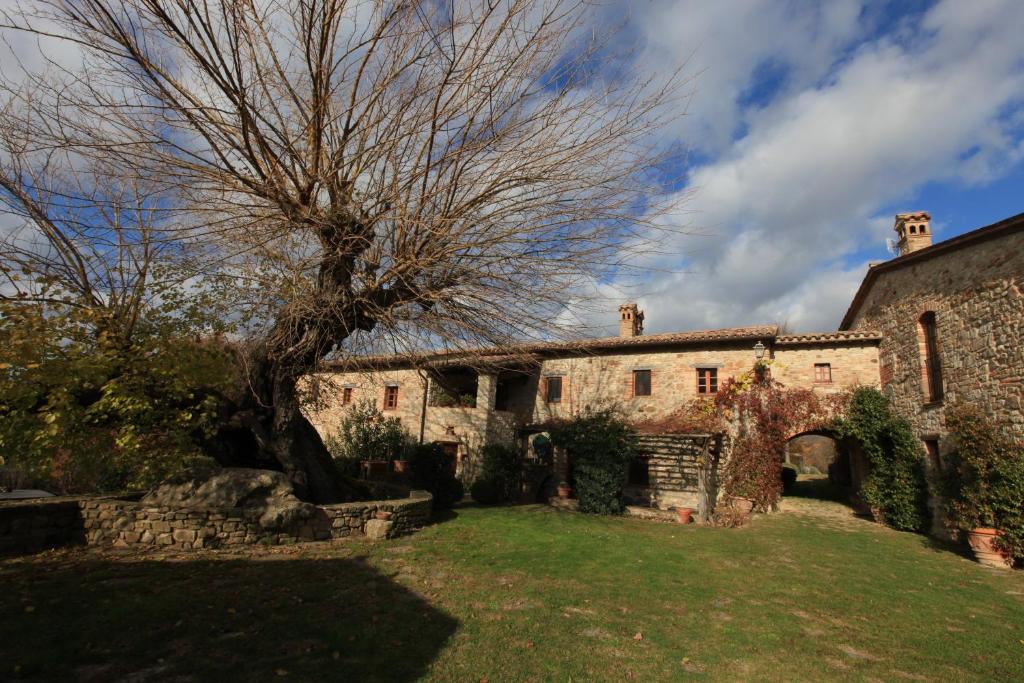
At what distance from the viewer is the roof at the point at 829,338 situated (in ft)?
44.4

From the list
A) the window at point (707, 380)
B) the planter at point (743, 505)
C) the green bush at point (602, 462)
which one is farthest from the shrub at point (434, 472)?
the window at point (707, 380)

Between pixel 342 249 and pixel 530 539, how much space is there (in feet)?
19.4

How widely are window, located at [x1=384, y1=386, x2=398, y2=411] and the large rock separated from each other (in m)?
11.0

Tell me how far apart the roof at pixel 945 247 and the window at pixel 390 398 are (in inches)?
619

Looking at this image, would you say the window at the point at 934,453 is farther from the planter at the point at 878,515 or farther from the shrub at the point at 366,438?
the shrub at the point at 366,438

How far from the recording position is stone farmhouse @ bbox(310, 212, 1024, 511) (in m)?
9.41

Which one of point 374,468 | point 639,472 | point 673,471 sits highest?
point 673,471

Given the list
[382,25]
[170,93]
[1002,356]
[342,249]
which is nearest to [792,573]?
[1002,356]

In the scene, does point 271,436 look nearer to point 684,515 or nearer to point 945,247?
point 684,515

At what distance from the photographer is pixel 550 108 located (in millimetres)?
6152

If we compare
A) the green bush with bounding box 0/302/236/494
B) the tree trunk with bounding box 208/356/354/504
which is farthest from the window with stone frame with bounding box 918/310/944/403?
the green bush with bounding box 0/302/236/494

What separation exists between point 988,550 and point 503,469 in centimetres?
1042

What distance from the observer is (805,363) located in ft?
46.3

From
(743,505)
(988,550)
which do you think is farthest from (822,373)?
(988,550)
